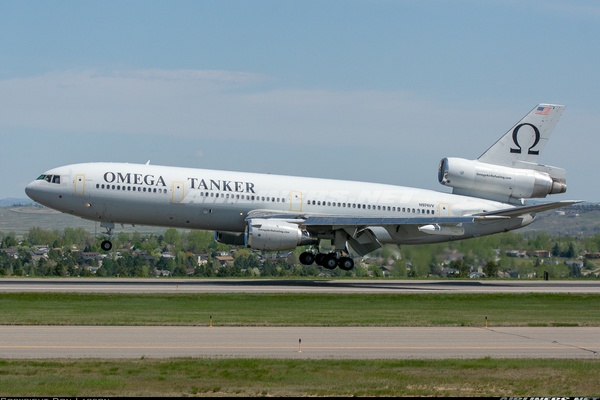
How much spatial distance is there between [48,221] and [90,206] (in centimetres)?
15311

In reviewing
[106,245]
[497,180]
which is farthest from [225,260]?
[106,245]

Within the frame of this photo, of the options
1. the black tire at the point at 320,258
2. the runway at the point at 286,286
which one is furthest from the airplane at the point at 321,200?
the runway at the point at 286,286

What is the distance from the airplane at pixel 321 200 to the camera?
50312 mm

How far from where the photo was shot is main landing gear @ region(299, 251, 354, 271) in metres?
53.6

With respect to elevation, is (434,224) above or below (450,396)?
above

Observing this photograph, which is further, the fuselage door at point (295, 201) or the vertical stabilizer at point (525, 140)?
the vertical stabilizer at point (525, 140)

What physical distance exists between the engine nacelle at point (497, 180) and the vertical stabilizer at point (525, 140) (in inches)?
22.1

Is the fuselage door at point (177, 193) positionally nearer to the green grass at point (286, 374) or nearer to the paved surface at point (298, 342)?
the green grass at point (286, 374)

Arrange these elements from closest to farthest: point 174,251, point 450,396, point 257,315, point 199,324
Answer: point 450,396, point 199,324, point 257,315, point 174,251

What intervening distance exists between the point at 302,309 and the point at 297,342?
35.9 feet

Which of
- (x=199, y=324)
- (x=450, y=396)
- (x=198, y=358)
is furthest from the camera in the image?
(x=199, y=324)

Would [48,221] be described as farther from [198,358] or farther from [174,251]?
[198,358]

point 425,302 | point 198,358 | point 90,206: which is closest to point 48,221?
point 90,206

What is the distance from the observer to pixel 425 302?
41594 millimetres
